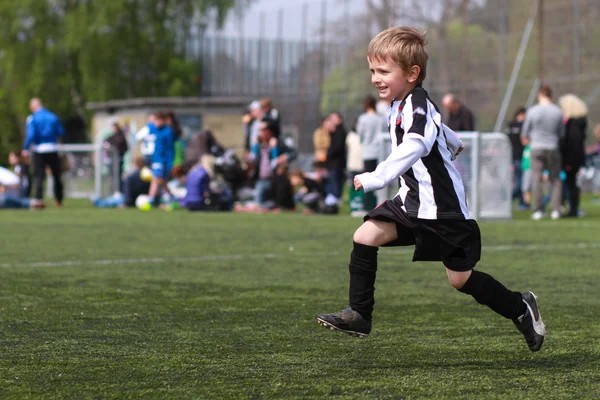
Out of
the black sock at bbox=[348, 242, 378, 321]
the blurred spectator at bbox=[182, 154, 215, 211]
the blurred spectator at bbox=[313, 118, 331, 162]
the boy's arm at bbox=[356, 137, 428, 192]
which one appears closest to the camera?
the boy's arm at bbox=[356, 137, 428, 192]

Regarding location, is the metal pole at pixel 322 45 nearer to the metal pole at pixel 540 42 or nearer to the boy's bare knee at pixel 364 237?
the metal pole at pixel 540 42

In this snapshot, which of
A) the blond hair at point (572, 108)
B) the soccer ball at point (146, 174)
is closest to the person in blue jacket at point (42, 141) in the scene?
the soccer ball at point (146, 174)

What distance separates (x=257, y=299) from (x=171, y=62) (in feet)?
129

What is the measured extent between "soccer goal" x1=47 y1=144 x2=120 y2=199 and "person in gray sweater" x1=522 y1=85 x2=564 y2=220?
9781 mm

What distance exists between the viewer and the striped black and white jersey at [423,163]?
476 centimetres

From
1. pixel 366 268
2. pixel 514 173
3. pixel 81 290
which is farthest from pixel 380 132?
pixel 366 268

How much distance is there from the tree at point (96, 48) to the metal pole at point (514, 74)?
60.4ft

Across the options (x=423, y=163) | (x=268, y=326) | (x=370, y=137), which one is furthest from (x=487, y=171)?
(x=423, y=163)

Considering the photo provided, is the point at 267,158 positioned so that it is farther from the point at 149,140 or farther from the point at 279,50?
the point at 279,50

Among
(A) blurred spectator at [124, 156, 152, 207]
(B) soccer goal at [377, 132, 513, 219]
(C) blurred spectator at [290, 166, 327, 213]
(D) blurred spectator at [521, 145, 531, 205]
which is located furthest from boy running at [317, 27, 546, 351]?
(A) blurred spectator at [124, 156, 152, 207]

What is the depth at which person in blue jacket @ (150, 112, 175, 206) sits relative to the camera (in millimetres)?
21344

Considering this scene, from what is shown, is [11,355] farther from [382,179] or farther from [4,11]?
[4,11]

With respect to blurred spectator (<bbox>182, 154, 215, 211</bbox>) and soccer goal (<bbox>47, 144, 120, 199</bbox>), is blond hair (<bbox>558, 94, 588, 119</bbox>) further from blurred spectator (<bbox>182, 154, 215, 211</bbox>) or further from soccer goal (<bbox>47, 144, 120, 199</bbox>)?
soccer goal (<bbox>47, 144, 120, 199</bbox>)

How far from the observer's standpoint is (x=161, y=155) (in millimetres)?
21500
